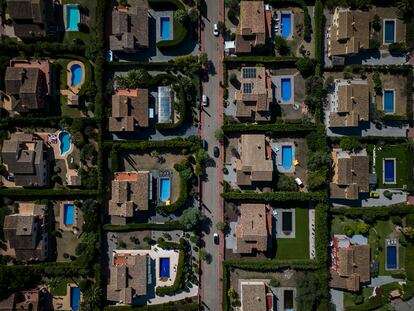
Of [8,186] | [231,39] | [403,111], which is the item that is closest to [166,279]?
[8,186]

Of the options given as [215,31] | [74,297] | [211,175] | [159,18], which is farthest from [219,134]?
[74,297]

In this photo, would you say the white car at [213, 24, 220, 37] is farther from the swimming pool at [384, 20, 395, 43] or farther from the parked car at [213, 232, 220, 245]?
the parked car at [213, 232, 220, 245]

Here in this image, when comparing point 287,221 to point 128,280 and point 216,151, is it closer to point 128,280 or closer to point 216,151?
point 216,151

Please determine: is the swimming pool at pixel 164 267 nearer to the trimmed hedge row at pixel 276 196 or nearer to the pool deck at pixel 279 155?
the trimmed hedge row at pixel 276 196

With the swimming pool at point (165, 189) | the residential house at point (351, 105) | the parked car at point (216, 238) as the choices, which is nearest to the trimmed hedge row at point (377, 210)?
the residential house at point (351, 105)

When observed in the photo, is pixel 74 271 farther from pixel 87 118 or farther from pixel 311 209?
pixel 311 209

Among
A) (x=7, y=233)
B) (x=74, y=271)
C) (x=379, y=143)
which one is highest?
(x=379, y=143)

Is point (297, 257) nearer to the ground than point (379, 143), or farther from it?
nearer to the ground
